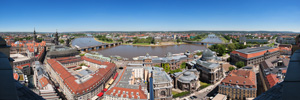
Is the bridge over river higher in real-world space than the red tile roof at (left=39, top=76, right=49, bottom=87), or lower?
higher

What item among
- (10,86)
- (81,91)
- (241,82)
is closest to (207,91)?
(241,82)

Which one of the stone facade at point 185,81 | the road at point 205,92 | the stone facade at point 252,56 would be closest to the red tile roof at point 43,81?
the stone facade at point 185,81

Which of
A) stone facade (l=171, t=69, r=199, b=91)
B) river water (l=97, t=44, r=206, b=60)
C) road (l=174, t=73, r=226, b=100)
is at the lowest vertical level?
road (l=174, t=73, r=226, b=100)

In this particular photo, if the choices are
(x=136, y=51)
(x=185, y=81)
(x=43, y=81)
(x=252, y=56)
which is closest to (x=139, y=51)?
(x=136, y=51)

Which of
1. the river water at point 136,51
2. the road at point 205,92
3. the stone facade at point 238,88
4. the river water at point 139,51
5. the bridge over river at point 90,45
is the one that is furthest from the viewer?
the bridge over river at point 90,45

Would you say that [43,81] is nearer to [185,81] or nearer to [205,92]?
[185,81]

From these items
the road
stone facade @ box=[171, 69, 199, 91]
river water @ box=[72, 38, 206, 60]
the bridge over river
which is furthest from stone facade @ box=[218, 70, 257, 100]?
the bridge over river

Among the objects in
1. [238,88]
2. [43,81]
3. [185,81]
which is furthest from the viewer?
[185,81]

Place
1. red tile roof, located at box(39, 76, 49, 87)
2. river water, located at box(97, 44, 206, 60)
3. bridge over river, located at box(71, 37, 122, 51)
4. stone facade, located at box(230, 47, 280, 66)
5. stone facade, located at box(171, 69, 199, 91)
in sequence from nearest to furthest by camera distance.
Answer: red tile roof, located at box(39, 76, 49, 87), stone facade, located at box(171, 69, 199, 91), stone facade, located at box(230, 47, 280, 66), river water, located at box(97, 44, 206, 60), bridge over river, located at box(71, 37, 122, 51)

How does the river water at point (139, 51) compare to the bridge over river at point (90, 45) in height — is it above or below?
below

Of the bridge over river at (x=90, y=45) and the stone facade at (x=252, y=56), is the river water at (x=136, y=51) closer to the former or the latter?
the bridge over river at (x=90, y=45)

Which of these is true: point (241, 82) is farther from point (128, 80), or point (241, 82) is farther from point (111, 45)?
point (111, 45)

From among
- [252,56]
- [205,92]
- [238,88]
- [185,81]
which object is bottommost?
[205,92]

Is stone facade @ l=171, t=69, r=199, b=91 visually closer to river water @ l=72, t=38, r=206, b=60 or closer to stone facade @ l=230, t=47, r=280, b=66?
stone facade @ l=230, t=47, r=280, b=66
